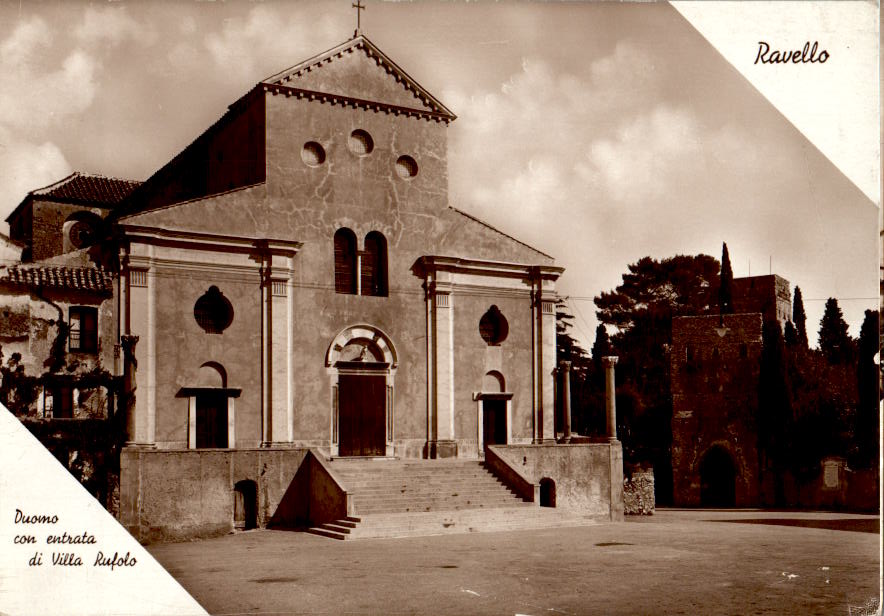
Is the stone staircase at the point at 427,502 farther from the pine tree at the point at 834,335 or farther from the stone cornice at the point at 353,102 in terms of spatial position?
the stone cornice at the point at 353,102

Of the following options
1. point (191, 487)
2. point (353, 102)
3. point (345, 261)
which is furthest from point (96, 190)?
point (191, 487)

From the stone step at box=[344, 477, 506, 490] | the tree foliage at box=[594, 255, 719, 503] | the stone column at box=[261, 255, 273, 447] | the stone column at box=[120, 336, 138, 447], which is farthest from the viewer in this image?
the tree foliage at box=[594, 255, 719, 503]

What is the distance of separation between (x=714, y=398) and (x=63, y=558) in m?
30.1

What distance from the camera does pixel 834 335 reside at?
27.3m

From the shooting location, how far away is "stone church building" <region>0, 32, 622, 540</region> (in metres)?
20.5

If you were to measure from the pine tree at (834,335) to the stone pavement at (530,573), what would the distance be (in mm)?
5914

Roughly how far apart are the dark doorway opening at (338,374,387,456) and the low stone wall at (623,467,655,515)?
10.7 metres

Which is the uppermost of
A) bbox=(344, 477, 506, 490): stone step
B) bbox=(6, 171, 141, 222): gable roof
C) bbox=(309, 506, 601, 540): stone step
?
bbox=(6, 171, 141, 222): gable roof

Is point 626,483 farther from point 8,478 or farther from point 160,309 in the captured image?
point 8,478

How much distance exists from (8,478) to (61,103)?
5.85m

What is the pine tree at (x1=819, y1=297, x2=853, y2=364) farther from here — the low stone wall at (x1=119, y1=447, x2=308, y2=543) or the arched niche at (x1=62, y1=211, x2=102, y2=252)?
the arched niche at (x1=62, y1=211, x2=102, y2=252)

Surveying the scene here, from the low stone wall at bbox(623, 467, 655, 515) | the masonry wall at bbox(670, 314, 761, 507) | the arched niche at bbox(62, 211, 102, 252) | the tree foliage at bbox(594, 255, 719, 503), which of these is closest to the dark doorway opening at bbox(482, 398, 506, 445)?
the low stone wall at bbox(623, 467, 655, 515)

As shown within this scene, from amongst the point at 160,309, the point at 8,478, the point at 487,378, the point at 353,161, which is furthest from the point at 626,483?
the point at 8,478

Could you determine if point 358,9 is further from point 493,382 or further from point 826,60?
point 493,382
